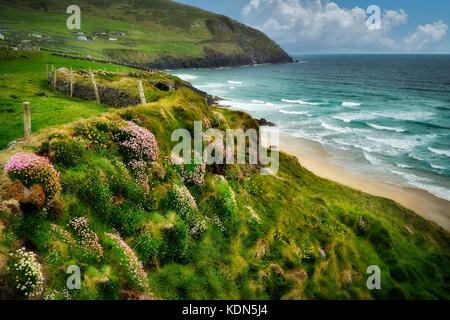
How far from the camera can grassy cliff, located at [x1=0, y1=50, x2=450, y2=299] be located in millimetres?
6152

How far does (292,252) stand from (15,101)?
22162mm

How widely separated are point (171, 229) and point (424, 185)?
30227 millimetres

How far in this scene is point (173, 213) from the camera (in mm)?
9047

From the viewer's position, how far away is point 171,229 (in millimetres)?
8539

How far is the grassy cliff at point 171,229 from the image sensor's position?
20.2ft

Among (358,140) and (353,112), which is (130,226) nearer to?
(358,140)

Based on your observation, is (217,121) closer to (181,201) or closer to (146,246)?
(181,201)

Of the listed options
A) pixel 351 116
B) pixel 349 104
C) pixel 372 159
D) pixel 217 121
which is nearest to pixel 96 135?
pixel 217 121

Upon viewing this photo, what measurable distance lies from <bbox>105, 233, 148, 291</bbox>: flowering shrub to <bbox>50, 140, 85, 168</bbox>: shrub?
2589 millimetres

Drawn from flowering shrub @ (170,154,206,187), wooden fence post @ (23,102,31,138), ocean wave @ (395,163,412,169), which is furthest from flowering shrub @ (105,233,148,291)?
ocean wave @ (395,163,412,169)

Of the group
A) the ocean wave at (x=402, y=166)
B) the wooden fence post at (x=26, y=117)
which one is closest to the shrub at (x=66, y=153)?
the wooden fence post at (x=26, y=117)

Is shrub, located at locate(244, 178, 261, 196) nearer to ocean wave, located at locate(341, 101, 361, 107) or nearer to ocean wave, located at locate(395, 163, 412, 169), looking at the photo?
ocean wave, located at locate(395, 163, 412, 169)
